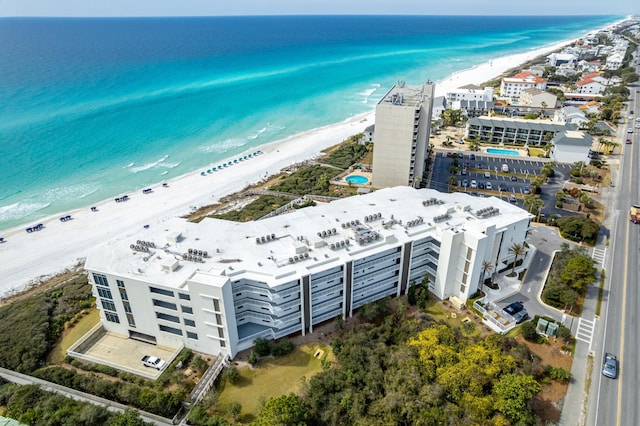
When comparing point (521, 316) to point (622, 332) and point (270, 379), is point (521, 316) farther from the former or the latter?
point (270, 379)

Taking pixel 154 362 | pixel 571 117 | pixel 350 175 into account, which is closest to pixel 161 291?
pixel 154 362

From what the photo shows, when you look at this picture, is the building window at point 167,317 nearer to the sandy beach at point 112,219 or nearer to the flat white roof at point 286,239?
the flat white roof at point 286,239

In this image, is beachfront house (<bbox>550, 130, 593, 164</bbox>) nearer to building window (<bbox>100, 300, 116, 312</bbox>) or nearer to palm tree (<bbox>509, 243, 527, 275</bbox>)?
palm tree (<bbox>509, 243, 527, 275</bbox>)

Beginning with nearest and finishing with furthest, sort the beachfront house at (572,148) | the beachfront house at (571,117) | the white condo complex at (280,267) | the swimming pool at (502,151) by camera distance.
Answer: the white condo complex at (280,267)
the beachfront house at (572,148)
the swimming pool at (502,151)
the beachfront house at (571,117)

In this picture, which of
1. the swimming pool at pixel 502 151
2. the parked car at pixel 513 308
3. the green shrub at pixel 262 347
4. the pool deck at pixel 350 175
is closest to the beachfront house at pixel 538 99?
the swimming pool at pixel 502 151

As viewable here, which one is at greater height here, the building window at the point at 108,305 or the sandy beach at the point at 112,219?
the building window at the point at 108,305

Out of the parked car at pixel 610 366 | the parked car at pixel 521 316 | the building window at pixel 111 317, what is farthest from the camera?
the parked car at pixel 521 316
